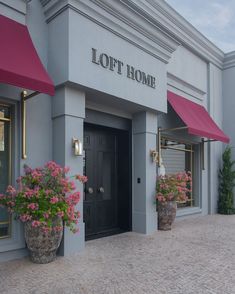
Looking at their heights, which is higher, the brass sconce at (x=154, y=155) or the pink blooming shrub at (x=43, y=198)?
the brass sconce at (x=154, y=155)

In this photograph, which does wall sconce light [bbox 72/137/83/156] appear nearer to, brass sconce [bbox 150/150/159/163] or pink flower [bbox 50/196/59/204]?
pink flower [bbox 50/196/59/204]

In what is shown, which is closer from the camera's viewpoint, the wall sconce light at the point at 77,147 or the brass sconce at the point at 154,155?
the wall sconce light at the point at 77,147

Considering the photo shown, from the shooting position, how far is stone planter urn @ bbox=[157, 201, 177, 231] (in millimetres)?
7941

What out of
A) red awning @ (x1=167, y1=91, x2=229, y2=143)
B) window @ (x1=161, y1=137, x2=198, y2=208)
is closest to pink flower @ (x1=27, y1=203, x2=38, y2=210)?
red awning @ (x1=167, y1=91, x2=229, y2=143)

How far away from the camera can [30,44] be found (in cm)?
549

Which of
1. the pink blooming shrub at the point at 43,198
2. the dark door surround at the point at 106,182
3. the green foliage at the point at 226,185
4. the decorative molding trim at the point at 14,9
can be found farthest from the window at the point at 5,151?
the green foliage at the point at 226,185

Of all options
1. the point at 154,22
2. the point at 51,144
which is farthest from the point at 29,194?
the point at 154,22

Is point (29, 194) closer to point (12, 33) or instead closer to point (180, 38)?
point (12, 33)

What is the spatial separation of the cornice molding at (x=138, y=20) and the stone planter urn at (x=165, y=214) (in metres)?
3.77

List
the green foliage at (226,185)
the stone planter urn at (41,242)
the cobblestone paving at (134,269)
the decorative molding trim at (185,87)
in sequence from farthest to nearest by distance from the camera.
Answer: the green foliage at (226,185)
the decorative molding trim at (185,87)
the stone planter urn at (41,242)
the cobblestone paving at (134,269)

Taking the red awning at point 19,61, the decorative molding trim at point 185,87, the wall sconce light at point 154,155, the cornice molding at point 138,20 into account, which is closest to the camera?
the red awning at point 19,61

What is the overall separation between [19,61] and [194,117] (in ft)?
20.4

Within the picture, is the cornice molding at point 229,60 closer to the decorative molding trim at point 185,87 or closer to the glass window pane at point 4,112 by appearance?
the decorative molding trim at point 185,87

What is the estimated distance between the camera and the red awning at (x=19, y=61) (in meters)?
4.70
